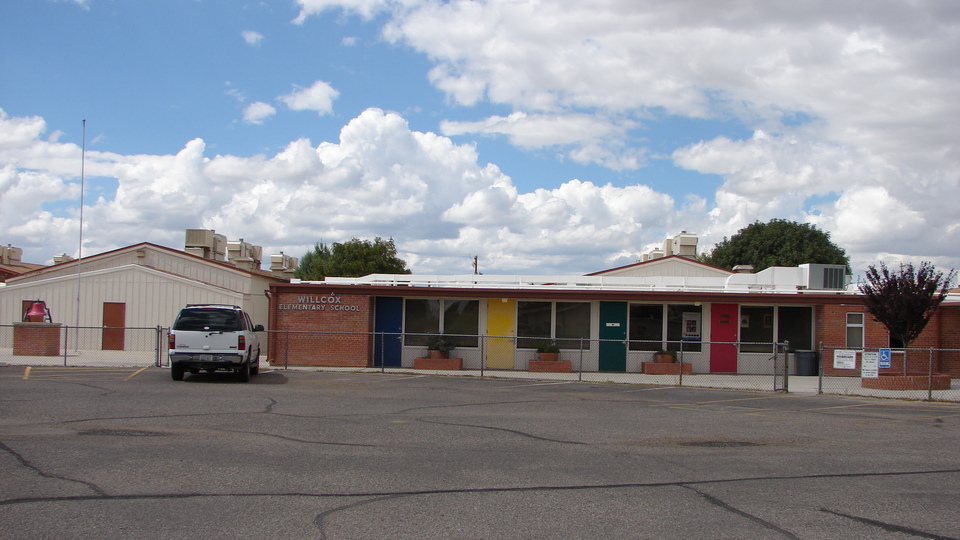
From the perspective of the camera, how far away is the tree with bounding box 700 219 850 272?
60000 mm

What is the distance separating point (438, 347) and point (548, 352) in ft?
11.3

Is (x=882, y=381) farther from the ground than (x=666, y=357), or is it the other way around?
(x=666, y=357)

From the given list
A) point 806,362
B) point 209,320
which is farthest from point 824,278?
point 209,320

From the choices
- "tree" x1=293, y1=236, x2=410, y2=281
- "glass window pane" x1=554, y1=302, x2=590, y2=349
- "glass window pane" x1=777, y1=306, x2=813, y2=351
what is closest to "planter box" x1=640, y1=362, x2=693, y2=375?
"glass window pane" x1=554, y1=302, x2=590, y2=349

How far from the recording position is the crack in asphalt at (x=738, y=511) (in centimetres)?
659

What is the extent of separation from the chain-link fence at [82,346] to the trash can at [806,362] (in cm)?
1925

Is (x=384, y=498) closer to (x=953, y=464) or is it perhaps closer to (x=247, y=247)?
(x=953, y=464)

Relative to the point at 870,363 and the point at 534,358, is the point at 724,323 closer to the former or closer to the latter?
the point at 870,363

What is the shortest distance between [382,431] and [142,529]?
5343mm

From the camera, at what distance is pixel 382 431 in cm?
1142

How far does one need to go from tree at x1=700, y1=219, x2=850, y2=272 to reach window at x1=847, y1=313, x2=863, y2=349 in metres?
35.8

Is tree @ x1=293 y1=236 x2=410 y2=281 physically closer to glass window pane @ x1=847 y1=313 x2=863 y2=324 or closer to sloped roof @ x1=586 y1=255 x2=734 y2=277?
sloped roof @ x1=586 y1=255 x2=734 y2=277

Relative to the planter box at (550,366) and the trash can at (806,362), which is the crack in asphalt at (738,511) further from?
the trash can at (806,362)

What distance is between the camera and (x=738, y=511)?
284 inches
